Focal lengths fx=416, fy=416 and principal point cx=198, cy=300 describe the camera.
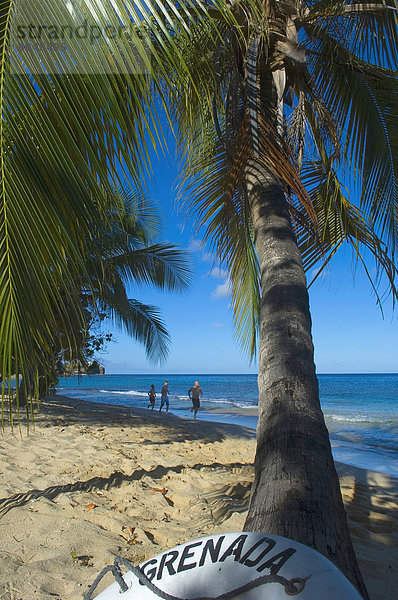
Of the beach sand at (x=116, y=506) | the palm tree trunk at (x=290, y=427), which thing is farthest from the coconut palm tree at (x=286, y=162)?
the beach sand at (x=116, y=506)

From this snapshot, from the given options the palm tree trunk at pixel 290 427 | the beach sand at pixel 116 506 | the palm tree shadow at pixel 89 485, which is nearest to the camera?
the palm tree trunk at pixel 290 427

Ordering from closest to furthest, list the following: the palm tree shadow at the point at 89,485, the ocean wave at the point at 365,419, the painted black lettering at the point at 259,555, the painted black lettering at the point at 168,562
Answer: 1. the painted black lettering at the point at 259,555
2. the painted black lettering at the point at 168,562
3. the palm tree shadow at the point at 89,485
4. the ocean wave at the point at 365,419

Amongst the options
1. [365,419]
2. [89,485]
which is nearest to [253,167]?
[89,485]

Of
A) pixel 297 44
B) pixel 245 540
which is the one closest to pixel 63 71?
pixel 245 540

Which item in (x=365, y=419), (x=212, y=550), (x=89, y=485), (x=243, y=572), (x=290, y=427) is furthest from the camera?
(x=365, y=419)

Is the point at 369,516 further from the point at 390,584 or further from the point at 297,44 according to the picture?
the point at 297,44

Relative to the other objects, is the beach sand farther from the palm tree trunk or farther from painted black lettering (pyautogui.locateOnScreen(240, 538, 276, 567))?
painted black lettering (pyautogui.locateOnScreen(240, 538, 276, 567))

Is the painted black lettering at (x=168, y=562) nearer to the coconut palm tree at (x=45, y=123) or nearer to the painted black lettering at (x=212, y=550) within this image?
the painted black lettering at (x=212, y=550)

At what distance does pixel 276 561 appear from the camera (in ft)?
3.70

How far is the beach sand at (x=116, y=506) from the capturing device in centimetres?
257

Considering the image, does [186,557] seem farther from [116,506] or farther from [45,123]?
[116,506]

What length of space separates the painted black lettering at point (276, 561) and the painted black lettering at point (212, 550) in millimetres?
154

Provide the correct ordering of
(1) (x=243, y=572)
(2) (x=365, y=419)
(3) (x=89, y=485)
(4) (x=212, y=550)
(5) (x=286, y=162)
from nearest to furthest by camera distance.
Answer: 1. (1) (x=243, y=572)
2. (4) (x=212, y=550)
3. (5) (x=286, y=162)
4. (3) (x=89, y=485)
5. (2) (x=365, y=419)

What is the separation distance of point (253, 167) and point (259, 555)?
2.89 metres
